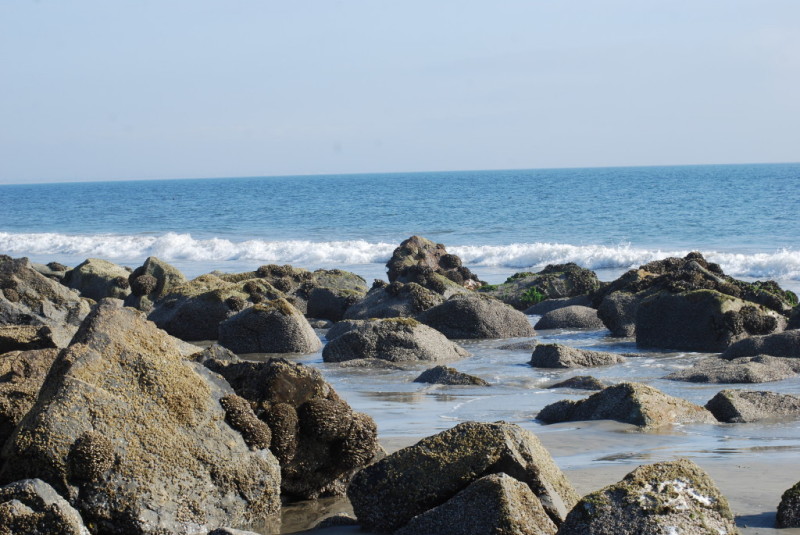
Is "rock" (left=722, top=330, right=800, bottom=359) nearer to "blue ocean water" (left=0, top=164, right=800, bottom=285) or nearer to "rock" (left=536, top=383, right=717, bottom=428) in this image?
"rock" (left=536, top=383, right=717, bottom=428)

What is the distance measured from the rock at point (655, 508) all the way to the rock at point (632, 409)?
3907 mm

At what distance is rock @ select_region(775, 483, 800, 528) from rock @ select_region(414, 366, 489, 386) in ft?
21.6

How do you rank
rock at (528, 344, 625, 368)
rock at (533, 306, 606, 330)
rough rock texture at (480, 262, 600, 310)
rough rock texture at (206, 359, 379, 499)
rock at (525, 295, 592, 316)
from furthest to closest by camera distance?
rough rock texture at (480, 262, 600, 310)
rock at (525, 295, 592, 316)
rock at (533, 306, 606, 330)
rock at (528, 344, 625, 368)
rough rock texture at (206, 359, 379, 499)

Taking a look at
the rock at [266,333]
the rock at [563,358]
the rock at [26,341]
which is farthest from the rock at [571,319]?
the rock at [26,341]

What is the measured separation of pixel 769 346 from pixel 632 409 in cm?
564

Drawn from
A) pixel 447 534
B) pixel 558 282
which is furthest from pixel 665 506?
pixel 558 282

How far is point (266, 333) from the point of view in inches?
618

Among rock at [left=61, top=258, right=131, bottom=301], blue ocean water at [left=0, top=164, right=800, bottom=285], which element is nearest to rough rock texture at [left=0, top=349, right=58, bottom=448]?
rock at [left=61, top=258, right=131, bottom=301]

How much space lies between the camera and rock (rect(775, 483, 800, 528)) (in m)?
5.87

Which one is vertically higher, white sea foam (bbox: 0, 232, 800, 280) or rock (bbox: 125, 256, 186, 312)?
rock (bbox: 125, 256, 186, 312)

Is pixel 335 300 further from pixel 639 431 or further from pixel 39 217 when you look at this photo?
pixel 39 217

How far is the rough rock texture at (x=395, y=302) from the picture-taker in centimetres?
1834

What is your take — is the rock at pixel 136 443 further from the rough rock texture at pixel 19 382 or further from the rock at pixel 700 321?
the rock at pixel 700 321

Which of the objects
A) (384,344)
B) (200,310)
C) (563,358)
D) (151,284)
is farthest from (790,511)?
(151,284)
